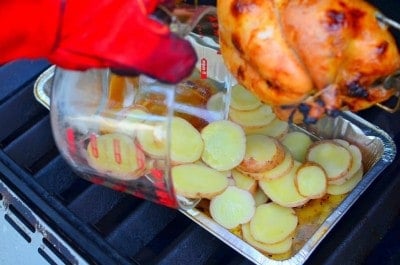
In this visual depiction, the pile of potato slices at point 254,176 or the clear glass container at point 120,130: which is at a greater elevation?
the clear glass container at point 120,130

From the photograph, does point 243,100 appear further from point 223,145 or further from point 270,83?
point 270,83

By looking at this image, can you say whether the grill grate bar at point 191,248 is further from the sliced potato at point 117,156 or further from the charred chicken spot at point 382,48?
the charred chicken spot at point 382,48

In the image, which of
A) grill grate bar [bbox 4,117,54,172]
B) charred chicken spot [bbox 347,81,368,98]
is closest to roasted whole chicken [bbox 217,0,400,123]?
charred chicken spot [bbox 347,81,368,98]

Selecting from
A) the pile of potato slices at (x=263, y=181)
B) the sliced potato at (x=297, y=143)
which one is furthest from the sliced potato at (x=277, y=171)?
the sliced potato at (x=297, y=143)

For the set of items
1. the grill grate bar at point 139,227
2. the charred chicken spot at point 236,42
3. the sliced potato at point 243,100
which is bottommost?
the grill grate bar at point 139,227

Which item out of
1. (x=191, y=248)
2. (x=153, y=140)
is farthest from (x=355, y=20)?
(x=191, y=248)

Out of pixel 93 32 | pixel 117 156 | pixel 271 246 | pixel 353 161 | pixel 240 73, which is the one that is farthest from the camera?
pixel 353 161
